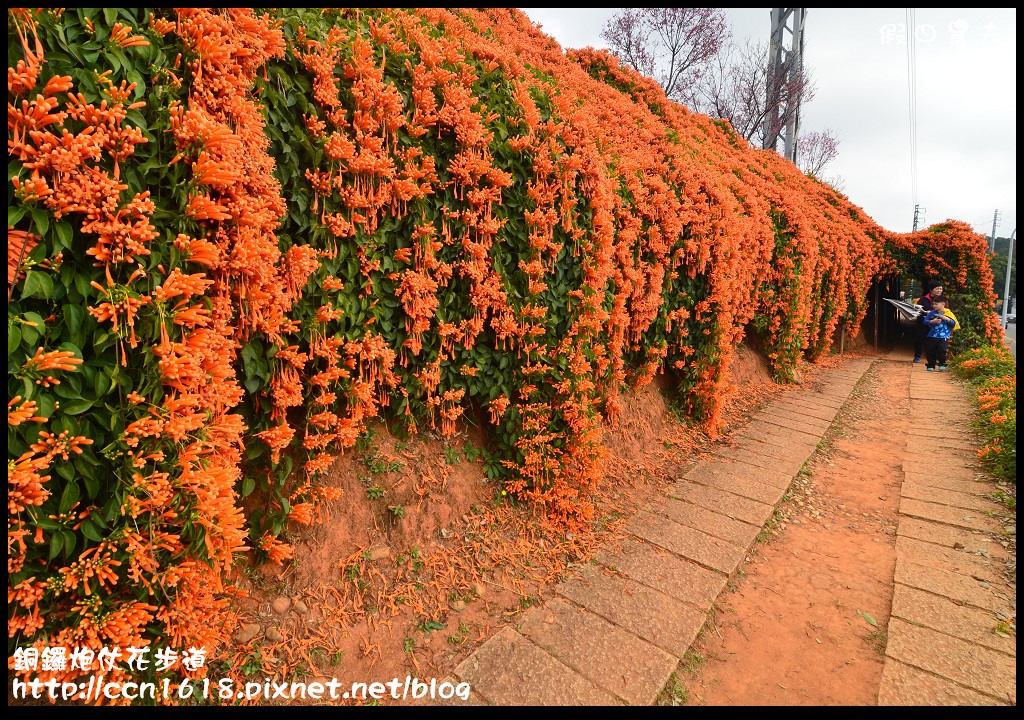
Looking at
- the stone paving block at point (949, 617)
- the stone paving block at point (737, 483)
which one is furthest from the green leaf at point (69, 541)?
the stone paving block at point (737, 483)

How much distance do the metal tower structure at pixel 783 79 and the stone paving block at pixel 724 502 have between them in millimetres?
17103

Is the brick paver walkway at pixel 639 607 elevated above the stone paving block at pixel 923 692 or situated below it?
above

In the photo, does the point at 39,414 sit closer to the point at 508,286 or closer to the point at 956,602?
the point at 508,286

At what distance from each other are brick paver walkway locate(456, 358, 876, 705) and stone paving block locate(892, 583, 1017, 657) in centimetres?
93

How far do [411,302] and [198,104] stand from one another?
4.24 feet

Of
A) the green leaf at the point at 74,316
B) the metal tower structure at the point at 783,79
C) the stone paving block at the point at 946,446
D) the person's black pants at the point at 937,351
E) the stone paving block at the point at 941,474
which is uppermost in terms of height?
the metal tower structure at the point at 783,79

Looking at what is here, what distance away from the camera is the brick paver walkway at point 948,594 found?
2.46 meters

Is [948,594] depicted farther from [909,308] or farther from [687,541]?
[909,308]

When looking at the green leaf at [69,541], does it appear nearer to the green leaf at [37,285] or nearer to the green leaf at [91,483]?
the green leaf at [91,483]

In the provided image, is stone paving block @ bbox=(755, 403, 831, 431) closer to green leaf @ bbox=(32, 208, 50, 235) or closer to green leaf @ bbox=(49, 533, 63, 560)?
green leaf @ bbox=(49, 533, 63, 560)

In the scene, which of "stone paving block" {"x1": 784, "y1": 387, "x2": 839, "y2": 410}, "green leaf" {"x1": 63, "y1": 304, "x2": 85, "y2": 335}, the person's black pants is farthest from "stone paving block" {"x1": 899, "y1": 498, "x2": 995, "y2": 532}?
the person's black pants

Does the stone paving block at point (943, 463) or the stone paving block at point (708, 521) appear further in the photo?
the stone paving block at point (943, 463)

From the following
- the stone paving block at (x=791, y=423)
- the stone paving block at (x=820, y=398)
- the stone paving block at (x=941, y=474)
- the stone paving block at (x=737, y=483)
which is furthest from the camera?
the stone paving block at (x=820, y=398)

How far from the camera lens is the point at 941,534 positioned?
3.87 metres
